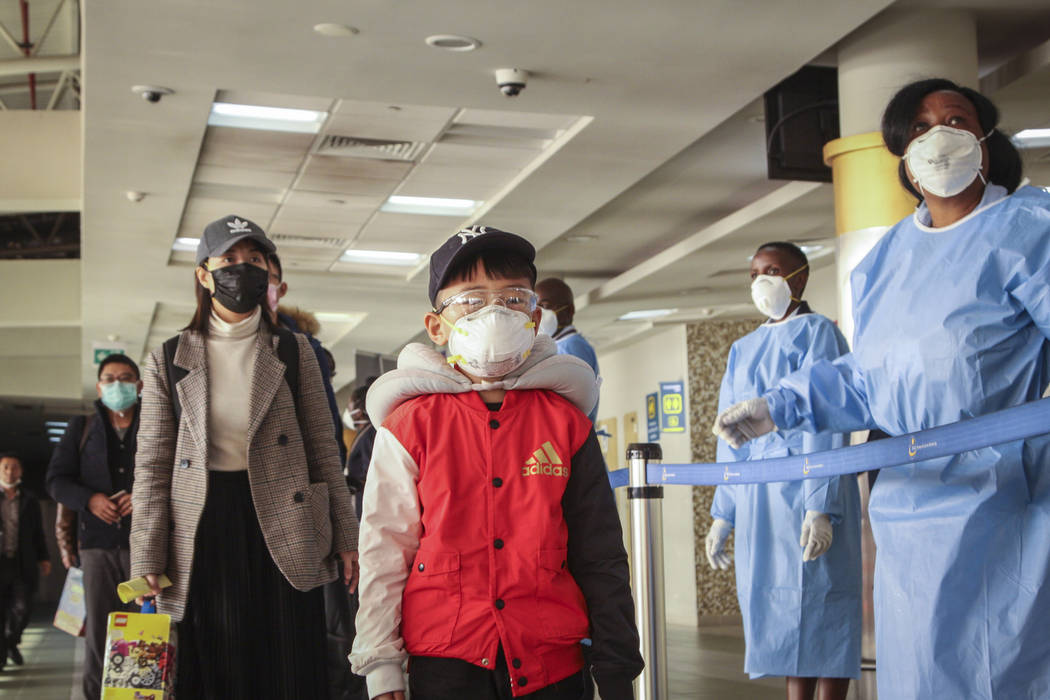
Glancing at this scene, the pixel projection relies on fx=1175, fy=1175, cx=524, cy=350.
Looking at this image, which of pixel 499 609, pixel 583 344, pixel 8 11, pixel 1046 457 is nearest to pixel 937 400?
pixel 1046 457

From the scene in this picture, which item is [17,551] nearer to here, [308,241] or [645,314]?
[308,241]

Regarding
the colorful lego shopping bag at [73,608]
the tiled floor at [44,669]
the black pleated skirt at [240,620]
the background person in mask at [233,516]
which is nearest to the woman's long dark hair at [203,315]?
the background person in mask at [233,516]

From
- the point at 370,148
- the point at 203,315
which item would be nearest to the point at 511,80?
the point at 370,148

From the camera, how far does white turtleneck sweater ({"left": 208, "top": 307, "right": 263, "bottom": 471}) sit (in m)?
3.12

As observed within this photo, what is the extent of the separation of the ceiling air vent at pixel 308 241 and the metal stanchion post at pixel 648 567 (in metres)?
8.24

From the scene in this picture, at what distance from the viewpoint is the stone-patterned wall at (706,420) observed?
13.2m

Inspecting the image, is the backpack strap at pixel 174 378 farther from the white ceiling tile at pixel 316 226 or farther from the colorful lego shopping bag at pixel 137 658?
the white ceiling tile at pixel 316 226

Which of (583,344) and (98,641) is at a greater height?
(583,344)

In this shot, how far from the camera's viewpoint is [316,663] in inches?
123

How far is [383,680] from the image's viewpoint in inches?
78.7

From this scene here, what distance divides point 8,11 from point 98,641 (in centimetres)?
1115

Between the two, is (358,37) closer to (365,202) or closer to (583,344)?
(583,344)

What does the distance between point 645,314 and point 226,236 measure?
1240cm

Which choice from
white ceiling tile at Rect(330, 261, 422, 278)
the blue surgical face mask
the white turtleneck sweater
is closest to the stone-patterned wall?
white ceiling tile at Rect(330, 261, 422, 278)
